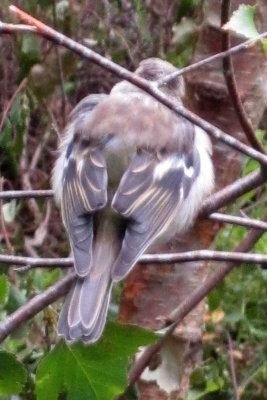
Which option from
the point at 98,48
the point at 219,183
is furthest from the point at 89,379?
the point at 98,48

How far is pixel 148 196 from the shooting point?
2.74 meters

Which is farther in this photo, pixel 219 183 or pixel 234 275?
pixel 234 275

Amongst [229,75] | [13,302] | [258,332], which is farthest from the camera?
[258,332]

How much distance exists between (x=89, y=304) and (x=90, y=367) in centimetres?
21

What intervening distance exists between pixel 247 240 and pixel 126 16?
345 cm

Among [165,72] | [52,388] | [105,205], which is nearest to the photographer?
[52,388]

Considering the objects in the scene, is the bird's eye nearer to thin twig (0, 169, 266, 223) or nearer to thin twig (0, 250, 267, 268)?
thin twig (0, 169, 266, 223)

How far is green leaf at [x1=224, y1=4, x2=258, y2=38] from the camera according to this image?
6.19 ft

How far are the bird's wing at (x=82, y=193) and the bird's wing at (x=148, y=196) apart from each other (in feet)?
0.22

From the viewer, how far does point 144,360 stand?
2.81m

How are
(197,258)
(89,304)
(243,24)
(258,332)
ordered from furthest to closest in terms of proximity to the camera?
(258,332), (89,304), (197,258), (243,24)

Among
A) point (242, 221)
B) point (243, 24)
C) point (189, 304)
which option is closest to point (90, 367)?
point (189, 304)

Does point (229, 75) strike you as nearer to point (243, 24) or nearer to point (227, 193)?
point (243, 24)

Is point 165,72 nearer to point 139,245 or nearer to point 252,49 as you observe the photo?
point 252,49
